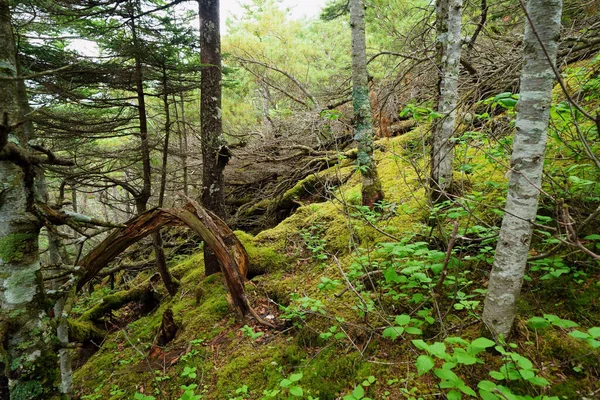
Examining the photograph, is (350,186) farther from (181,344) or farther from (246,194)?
(181,344)

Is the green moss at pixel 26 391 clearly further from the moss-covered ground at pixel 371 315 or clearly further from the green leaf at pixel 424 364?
the green leaf at pixel 424 364

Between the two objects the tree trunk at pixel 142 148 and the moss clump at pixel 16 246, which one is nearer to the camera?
the moss clump at pixel 16 246

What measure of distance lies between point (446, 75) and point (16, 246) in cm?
371

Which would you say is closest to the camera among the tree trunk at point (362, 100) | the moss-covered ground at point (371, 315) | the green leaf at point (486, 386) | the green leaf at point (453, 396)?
the green leaf at point (486, 386)

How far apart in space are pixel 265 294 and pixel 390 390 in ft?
7.31

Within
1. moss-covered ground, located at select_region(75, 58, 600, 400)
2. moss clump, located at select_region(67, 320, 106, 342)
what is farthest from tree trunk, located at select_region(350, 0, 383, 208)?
moss clump, located at select_region(67, 320, 106, 342)

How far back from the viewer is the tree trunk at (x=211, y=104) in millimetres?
4523

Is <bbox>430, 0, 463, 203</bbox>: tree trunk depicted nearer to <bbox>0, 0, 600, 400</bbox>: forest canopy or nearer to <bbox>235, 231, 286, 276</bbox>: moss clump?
<bbox>0, 0, 600, 400</bbox>: forest canopy

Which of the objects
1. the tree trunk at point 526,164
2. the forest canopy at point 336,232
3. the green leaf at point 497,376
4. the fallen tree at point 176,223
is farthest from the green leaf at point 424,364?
the fallen tree at point 176,223

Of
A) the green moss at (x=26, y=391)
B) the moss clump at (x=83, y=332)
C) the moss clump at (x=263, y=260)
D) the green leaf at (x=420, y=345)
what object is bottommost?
the moss clump at (x=83, y=332)

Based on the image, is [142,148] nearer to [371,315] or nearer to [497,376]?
[371,315]

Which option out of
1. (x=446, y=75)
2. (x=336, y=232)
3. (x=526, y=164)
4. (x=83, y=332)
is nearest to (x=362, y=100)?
(x=446, y=75)

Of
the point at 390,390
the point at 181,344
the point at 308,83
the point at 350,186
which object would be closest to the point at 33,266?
the point at 181,344

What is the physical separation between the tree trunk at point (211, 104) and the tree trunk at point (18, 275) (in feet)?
9.23
